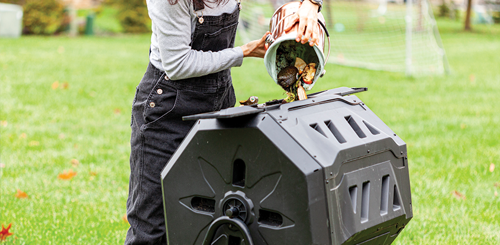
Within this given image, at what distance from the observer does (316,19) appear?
191 cm

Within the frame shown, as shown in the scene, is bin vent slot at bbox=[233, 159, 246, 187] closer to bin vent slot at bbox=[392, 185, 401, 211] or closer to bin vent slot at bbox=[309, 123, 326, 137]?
bin vent slot at bbox=[309, 123, 326, 137]

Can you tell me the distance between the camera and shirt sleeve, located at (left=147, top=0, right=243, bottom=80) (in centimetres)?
187

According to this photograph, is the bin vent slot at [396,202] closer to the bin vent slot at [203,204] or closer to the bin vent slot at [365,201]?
the bin vent slot at [365,201]

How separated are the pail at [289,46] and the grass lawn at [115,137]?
159 centimetres

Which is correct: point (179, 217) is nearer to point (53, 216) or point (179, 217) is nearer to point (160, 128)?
point (160, 128)

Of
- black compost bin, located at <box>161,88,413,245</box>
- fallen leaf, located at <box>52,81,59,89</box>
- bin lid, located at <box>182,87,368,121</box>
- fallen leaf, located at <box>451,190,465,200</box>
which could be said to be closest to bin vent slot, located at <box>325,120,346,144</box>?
black compost bin, located at <box>161,88,413,245</box>

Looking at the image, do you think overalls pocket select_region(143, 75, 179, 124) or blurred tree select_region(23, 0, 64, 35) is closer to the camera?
overalls pocket select_region(143, 75, 179, 124)

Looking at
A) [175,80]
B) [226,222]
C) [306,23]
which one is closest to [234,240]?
[226,222]

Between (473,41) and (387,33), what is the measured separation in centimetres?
289

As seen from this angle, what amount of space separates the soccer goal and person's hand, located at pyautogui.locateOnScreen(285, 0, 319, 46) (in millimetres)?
6056

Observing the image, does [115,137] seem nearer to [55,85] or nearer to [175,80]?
[55,85]

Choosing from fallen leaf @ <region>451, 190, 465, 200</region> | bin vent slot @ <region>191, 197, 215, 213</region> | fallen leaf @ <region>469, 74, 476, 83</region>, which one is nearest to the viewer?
bin vent slot @ <region>191, 197, 215, 213</region>

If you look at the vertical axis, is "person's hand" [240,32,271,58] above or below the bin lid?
above

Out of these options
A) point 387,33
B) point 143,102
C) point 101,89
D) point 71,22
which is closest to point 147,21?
point 71,22
